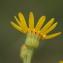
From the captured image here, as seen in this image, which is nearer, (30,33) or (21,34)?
(30,33)

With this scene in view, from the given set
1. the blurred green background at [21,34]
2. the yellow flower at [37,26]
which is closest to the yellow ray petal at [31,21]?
the yellow flower at [37,26]

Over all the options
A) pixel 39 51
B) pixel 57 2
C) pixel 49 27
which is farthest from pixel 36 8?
pixel 49 27

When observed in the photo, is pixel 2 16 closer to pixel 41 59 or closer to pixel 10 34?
pixel 10 34

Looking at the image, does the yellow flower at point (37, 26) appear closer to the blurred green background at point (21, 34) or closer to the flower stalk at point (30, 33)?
the flower stalk at point (30, 33)

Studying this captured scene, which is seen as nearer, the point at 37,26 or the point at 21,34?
the point at 37,26

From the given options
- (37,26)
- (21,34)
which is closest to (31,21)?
(37,26)

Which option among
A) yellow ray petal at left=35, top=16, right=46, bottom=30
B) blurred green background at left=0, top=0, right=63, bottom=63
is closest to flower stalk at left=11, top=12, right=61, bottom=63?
yellow ray petal at left=35, top=16, right=46, bottom=30

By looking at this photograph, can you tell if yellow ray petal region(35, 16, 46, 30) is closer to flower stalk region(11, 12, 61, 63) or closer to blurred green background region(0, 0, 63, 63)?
flower stalk region(11, 12, 61, 63)

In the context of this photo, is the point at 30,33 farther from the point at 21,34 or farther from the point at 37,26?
the point at 21,34

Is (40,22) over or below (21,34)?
below

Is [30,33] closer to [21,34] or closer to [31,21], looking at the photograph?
[31,21]

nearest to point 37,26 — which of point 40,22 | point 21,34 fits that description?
point 40,22
